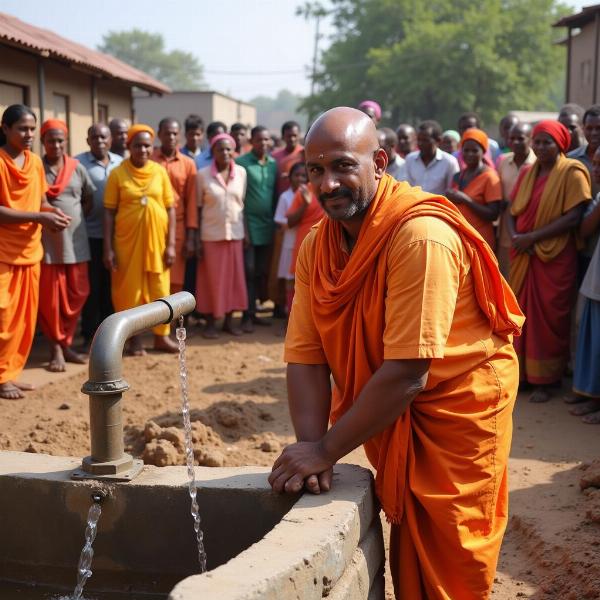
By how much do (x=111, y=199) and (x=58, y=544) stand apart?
4.78 metres

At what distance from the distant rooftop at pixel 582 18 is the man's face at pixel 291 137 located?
13.5 metres

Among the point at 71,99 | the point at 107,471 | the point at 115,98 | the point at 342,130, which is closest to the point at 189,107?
the point at 115,98

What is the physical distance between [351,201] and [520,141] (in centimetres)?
488

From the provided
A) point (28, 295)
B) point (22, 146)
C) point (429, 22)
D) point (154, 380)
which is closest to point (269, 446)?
point (154, 380)

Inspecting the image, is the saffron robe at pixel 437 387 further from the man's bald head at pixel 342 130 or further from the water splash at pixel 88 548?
the water splash at pixel 88 548

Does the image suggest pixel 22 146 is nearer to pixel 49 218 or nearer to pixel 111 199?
pixel 49 218

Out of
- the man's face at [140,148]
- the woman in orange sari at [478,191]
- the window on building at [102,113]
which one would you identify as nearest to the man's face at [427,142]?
the woman in orange sari at [478,191]

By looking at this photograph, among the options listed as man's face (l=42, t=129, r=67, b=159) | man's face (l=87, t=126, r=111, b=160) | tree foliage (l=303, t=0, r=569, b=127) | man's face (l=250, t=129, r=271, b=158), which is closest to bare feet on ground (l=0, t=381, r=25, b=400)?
man's face (l=42, t=129, r=67, b=159)

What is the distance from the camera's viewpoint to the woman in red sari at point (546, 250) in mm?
5922

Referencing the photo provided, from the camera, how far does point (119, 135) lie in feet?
28.3

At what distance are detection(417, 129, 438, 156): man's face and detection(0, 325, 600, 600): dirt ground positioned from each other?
2404mm

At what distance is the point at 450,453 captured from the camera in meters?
2.53

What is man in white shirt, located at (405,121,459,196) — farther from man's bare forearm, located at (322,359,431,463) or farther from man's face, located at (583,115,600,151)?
man's bare forearm, located at (322,359,431,463)

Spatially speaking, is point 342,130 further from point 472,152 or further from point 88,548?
point 472,152
